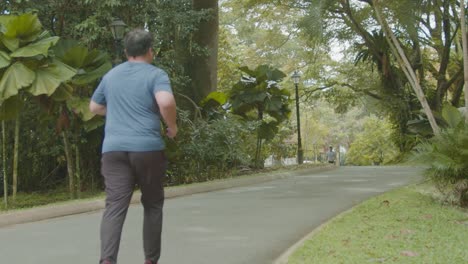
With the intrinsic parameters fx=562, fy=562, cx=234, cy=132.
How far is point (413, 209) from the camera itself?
26.6 ft

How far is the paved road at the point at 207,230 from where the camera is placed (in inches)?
227

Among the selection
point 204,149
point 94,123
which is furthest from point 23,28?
point 204,149

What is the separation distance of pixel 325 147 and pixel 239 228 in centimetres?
5158

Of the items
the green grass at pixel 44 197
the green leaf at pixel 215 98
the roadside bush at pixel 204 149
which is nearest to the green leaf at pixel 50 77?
the green grass at pixel 44 197

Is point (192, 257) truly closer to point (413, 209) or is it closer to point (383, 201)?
point (413, 209)

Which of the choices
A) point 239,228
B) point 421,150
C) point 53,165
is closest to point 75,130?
point 53,165

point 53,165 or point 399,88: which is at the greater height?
point 399,88

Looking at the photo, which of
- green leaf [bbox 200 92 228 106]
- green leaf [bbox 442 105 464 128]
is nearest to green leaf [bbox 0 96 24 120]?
green leaf [bbox 200 92 228 106]

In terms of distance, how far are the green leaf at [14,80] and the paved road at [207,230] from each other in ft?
7.41

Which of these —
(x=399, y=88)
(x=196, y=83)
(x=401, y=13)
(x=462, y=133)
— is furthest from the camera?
(x=399, y=88)

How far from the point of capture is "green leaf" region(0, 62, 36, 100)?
29.7 ft

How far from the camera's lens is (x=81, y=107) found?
417 inches

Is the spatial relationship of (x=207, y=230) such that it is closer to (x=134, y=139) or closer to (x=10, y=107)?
(x=134, y=139)

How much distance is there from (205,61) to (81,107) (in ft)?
23.3
